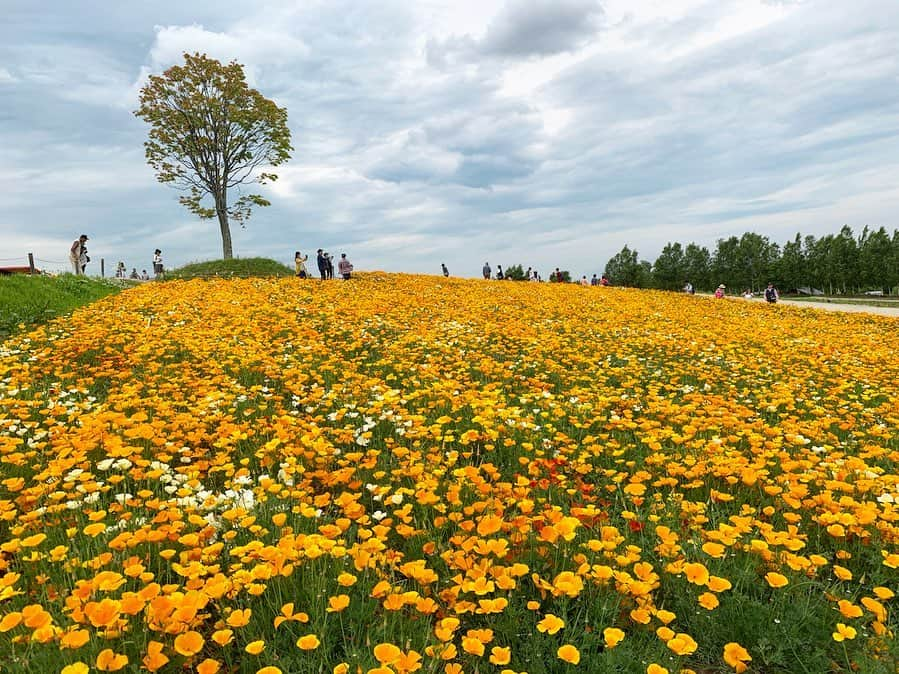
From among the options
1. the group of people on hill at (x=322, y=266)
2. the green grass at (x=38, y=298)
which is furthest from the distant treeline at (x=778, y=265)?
the green grass at (x=38, y=298)

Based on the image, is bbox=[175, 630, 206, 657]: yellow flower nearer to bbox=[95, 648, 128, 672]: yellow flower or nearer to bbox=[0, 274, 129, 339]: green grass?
bbox=[95, 648, 128, 672]: yellow flower

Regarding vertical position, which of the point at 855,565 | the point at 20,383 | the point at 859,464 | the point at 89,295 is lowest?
the point at 855,565

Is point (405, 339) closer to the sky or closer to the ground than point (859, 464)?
closer to the sky

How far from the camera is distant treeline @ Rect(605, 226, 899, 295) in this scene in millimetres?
68312

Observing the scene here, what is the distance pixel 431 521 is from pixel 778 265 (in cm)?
9053

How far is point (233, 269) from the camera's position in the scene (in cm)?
2764

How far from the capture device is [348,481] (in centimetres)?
388

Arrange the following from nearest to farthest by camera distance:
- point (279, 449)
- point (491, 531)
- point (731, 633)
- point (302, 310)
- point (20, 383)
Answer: point (731, 633) → point (491, 531) → point (279, 449) → point (20, 383) → point (302, 310)

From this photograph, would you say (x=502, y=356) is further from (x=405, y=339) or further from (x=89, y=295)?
(x=89, y=295)

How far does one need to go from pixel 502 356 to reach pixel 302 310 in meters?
6.08

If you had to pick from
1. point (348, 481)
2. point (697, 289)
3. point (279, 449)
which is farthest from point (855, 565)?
point (697, 289)

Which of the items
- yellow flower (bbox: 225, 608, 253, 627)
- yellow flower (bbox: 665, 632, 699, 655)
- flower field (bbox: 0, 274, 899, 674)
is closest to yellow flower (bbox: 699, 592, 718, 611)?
flower field (bbox: 0, 274, 899, 674)

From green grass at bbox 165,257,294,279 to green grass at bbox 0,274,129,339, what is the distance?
26.4ft

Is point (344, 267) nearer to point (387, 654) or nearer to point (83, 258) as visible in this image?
point (83, 258)
